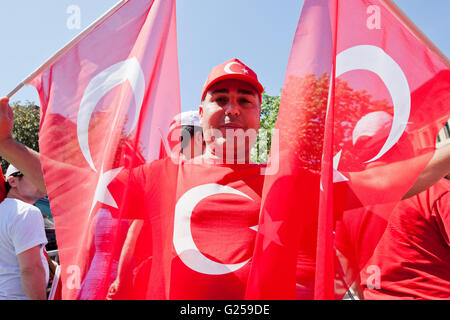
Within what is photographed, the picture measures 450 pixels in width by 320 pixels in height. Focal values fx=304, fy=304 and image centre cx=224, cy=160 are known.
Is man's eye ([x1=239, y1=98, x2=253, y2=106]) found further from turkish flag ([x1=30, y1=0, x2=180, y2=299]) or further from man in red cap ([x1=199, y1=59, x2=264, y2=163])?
turkish flag ([x1=30, y1=0, x2=180, y2=299])

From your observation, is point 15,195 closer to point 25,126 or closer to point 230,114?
point 230,114

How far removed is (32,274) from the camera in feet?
7.19

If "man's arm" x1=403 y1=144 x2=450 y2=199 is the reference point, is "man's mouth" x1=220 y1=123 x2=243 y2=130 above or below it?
above

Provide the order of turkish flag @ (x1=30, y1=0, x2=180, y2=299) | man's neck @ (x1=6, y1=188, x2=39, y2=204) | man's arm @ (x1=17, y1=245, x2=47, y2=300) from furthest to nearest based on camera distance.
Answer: man's neck @ (x1=6, y1=188, x2=39, y2=204) → man's arm @ (x1=17, y1=245, x2=47, y2=300) → turkish flag @ (x1=30, y1=0, x2=180, y2=299)

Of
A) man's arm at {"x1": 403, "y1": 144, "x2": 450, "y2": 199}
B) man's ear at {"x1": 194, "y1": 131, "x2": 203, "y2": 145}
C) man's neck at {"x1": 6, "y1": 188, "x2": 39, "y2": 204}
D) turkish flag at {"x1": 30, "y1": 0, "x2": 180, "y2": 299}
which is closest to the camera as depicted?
man's arm at {"x1": 403, "y1": 144, "x2": 450, "y2": 199}

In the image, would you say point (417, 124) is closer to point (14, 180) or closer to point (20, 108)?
point (14, 180)

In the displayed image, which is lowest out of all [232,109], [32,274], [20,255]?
[32,274]

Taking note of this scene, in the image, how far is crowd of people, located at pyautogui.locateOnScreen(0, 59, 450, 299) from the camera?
4.60ft

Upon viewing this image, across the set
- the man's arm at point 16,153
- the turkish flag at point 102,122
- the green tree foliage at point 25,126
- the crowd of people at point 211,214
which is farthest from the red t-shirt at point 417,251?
the green tree foliage at point 25,126

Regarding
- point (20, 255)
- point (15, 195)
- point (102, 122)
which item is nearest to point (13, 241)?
point (20, 255)

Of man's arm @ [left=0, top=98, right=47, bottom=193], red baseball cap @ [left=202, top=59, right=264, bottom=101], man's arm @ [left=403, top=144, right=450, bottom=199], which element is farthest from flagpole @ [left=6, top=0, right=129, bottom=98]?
man's arm @ [left=403, top=144, right=450, bottom=199]

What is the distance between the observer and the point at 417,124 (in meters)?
1.47

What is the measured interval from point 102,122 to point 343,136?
1316mm
